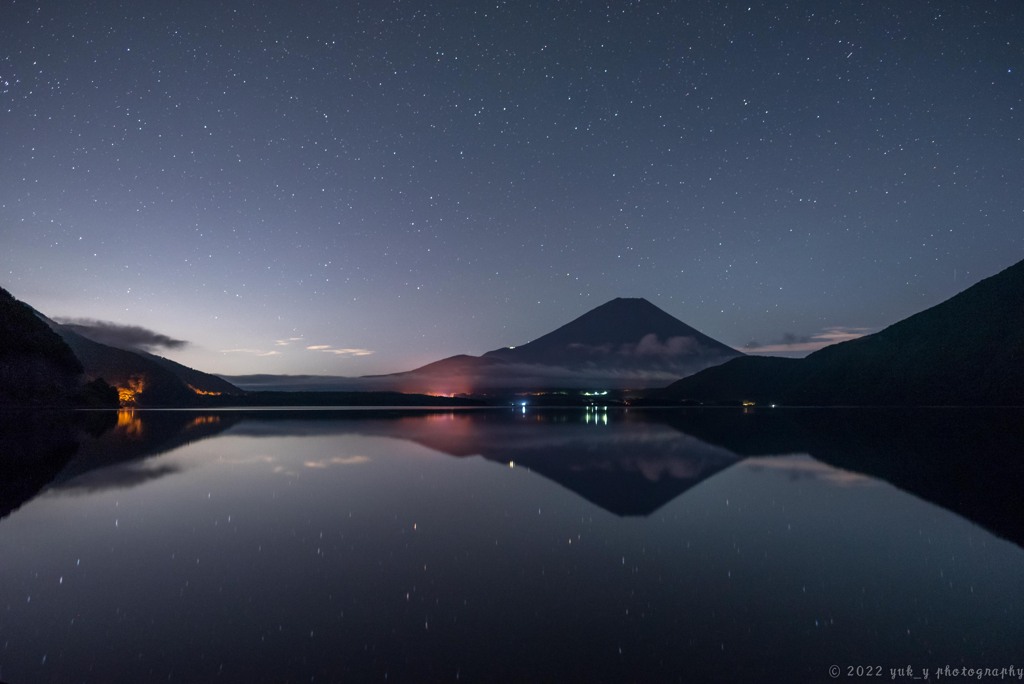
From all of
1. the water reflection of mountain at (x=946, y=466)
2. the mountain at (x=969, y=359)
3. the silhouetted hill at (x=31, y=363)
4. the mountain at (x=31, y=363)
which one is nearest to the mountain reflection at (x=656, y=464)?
the water reflection of mountain at (x=946, y=466)

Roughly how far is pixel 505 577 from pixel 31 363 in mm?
121693

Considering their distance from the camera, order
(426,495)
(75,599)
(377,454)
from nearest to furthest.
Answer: (75,599), (426,495), (377,454)

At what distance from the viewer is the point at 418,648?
6566mm

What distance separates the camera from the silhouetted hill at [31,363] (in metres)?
94.8

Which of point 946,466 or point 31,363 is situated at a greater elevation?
point 31,363

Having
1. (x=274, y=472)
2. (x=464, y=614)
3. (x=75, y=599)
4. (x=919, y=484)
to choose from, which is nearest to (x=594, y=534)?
(x=464, y=614)

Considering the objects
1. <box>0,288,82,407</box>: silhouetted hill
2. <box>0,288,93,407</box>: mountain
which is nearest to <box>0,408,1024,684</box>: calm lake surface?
<box>0,288,93,407</box>: mountain

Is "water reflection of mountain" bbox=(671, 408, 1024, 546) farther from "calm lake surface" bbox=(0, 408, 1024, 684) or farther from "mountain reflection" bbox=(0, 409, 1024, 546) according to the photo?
"calm lake surface" bbox=(0, 408, 1024, 684)

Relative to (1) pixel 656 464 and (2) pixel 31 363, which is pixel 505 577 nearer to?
(1) pixel 656 464

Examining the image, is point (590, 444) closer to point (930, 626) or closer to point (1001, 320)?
point (930, 626)

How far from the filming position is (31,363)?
328ft

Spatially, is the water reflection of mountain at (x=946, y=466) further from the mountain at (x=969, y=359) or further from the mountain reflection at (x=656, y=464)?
the mountain at (x=969, y=359)

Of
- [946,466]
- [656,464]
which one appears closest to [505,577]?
[656,464]

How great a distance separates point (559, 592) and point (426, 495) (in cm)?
903
